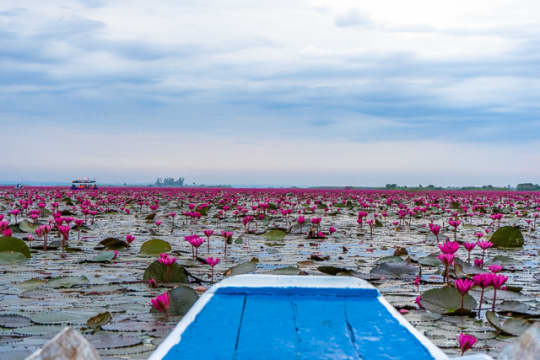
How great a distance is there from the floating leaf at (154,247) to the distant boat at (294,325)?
2.98 m

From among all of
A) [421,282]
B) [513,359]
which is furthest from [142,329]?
[421,282]

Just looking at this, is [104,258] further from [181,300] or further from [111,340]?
[111,340]

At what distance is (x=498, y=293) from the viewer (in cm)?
351

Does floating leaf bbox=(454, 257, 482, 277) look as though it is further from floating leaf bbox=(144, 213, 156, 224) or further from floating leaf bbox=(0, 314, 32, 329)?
floating leaf bbox=(144, 213, 156, 224)

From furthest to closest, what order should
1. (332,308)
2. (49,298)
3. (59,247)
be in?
1. (59,247)
2. (49,298)
3. (332,308)

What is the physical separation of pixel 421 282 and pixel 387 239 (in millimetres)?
3197

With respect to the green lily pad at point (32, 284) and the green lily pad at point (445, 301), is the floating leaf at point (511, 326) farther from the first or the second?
the green lily pad at point (32, 284)

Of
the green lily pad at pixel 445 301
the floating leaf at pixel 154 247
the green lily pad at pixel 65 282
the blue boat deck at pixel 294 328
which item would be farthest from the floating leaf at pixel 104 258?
the green lily pad at pixel 445 301

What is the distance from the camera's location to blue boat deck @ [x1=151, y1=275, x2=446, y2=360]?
1495 millimetres

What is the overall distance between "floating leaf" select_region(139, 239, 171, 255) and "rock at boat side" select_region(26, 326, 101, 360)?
12.9 feet

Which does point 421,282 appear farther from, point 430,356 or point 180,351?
point 180,351

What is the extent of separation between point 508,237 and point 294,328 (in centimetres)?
542

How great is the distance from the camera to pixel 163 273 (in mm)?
3768

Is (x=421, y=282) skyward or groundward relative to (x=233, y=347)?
groundward
